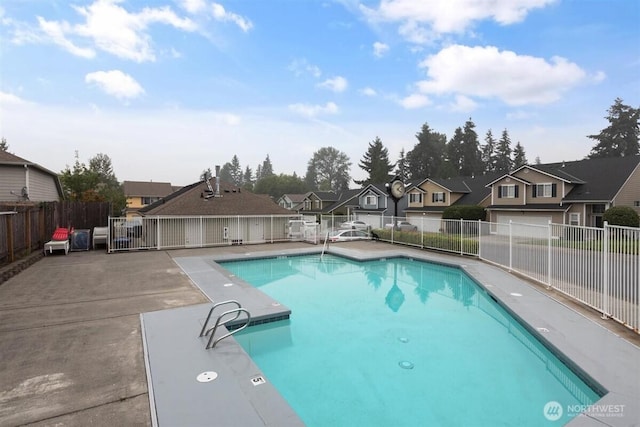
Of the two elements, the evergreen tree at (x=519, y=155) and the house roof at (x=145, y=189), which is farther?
the evergreen tree at (x=519, y=155)

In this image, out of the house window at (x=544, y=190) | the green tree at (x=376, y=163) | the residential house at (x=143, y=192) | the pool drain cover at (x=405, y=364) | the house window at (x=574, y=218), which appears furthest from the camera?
the green tree at (x=376, y=163)

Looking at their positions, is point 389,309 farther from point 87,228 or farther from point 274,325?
point 87,228

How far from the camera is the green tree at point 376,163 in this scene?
55.5m

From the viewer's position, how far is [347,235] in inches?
789

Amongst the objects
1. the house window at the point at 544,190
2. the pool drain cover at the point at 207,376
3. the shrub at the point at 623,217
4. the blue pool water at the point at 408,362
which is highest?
the house window at the point at 544,190

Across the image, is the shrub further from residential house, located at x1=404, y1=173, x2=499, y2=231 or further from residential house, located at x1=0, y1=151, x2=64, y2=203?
residential house, located at x1=0, y1=151, x2=64, y2=203

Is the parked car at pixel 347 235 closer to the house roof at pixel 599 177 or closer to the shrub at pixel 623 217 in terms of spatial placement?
the shrub at pixel 623 217

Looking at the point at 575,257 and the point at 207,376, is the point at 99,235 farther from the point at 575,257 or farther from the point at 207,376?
the point at 575,257

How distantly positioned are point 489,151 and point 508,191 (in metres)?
42.7

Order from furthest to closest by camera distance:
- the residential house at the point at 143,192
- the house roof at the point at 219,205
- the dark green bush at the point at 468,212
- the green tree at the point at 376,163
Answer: the green tree at the point at 376,163 < the residential house at the point at 143,192 < the dark green bush at the point at 468,212 < the house roof at the point at 219,205

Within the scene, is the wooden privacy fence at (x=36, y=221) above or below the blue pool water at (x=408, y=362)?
above

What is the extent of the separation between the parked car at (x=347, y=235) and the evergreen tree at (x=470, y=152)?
148 ft

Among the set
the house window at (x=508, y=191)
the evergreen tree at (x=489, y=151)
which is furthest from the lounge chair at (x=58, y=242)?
the evergreen tree at (x=489, y=151)

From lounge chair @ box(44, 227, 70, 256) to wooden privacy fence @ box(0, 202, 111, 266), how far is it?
1.40 ft
